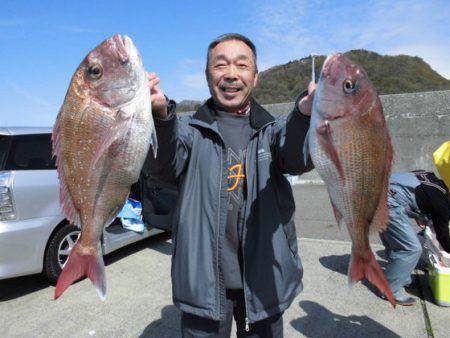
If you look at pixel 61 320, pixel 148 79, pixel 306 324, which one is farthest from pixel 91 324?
pixel 148 79

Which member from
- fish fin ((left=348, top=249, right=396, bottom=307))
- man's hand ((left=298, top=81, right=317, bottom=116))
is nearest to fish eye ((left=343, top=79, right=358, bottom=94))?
man's hand ((left=298, top=81, right=317, bottom=116))

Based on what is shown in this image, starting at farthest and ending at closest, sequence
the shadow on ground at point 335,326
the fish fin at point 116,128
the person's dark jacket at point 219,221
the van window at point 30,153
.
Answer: the van window at point 30,153 → the shadow on ground at point 335,326 → the person's dark jacket at point 219,221 → the fish fin at point 116,128

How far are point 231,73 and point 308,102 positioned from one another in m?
0.50

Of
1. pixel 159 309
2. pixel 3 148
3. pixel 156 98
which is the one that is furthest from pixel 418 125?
pixel 156 98

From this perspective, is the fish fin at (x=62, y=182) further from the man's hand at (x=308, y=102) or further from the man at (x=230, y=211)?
the man's hand at (x=308, y=102)

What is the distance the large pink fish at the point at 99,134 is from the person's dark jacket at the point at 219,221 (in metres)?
0.38

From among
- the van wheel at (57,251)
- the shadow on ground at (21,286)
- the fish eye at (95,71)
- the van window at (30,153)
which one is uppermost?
the fish eye at (95,71)

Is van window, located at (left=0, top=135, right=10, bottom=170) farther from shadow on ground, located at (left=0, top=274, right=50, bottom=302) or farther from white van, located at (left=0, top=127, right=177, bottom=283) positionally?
shadow on ground, located at (left=0, top=274, right=50, bottom=302)

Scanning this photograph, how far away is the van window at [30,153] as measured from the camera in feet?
15.2

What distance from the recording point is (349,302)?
4238 millimetres

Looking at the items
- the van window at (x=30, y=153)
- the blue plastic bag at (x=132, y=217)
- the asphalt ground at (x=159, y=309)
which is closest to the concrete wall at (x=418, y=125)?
the asphalt ground at (x=159, y=309)

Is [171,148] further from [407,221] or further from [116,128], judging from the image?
[407,221]

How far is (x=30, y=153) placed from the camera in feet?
16.0

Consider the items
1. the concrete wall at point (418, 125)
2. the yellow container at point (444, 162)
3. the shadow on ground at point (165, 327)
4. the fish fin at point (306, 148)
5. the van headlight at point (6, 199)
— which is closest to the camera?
the fish fin at point (306, 148)
